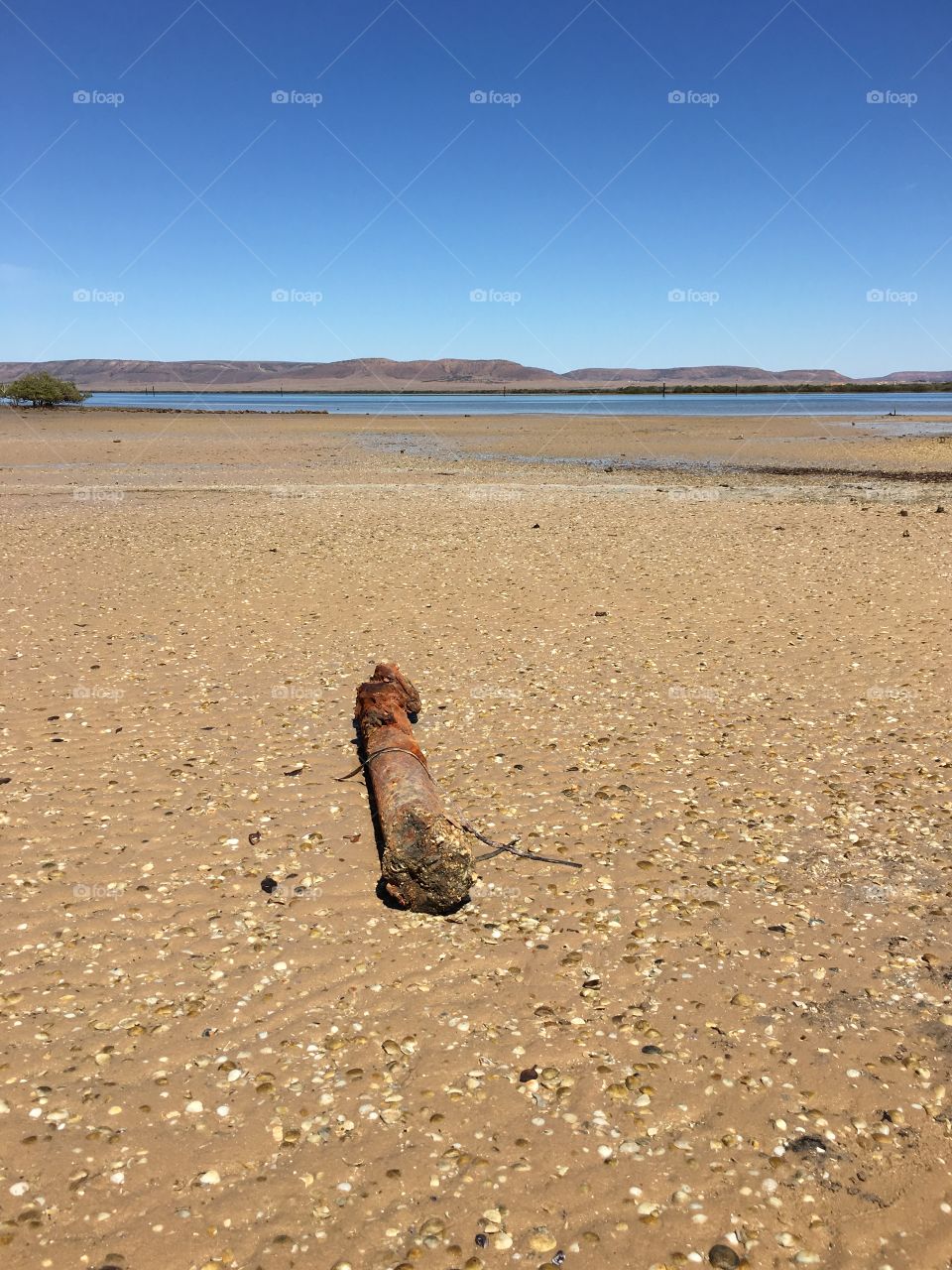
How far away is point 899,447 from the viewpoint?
129 feet

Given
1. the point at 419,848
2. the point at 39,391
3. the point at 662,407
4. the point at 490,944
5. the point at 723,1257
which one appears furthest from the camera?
the point at 662,407

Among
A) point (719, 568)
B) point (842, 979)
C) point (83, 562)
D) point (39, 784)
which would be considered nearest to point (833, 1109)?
point (842, 979)

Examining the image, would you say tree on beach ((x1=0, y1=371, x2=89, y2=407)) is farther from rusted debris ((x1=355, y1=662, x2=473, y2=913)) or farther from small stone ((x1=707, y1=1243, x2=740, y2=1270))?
small stone ((x1=707, y1=1243, x2=740, y2=1270))

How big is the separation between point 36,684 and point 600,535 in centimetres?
1210

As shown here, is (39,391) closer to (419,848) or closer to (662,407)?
(662,407)

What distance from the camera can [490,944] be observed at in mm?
5156

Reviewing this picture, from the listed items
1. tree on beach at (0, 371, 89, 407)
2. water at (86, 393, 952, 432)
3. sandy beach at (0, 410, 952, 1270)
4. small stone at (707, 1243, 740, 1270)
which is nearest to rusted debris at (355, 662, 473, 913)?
sandy beach at (0, 410, 952, 1270)

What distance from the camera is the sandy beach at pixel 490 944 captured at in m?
3.50

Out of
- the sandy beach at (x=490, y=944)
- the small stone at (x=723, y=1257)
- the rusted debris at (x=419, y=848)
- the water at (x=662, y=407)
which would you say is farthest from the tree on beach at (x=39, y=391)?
the small stone at (x=723, y=1257)

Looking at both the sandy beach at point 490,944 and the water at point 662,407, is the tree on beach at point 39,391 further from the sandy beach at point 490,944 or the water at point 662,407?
the sandy beach at point 490,944

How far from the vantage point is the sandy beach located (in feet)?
11.5

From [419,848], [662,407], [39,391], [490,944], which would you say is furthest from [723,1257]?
[662,407]

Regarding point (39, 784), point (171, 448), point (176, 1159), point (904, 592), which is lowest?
point (176, 1159)

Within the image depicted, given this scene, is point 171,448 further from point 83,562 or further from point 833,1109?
point 833,1109
